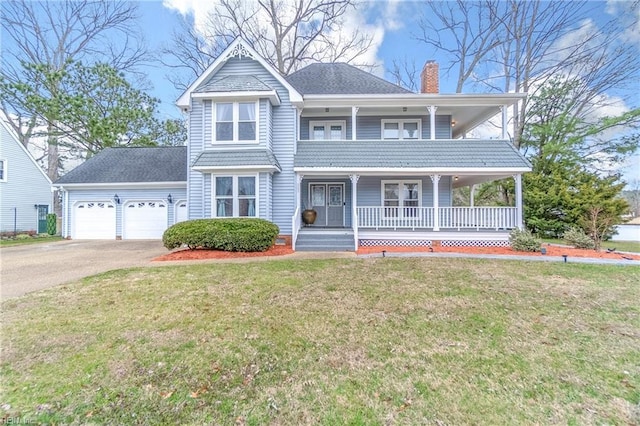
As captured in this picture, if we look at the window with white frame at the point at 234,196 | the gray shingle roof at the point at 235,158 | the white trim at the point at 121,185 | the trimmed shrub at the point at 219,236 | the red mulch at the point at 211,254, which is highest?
the gray shingle roof at the point at 235,158

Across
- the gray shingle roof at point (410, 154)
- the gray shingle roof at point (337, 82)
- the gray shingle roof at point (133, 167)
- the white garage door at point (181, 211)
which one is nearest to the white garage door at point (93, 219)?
the gray shingle roof at point (133, 167)

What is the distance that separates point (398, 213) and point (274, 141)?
610 centimetres

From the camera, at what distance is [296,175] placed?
464 inches

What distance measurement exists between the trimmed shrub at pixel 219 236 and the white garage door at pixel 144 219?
6097 mm

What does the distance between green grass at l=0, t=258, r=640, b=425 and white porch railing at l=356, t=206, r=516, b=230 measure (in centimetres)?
548

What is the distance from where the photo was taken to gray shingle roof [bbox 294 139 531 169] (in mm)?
11328


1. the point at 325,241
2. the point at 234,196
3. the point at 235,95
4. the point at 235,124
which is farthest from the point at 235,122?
the point at 325,241

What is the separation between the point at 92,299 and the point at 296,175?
796cm

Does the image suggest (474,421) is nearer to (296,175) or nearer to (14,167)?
(296,175)

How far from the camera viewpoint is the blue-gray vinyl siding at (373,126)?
44.3ft

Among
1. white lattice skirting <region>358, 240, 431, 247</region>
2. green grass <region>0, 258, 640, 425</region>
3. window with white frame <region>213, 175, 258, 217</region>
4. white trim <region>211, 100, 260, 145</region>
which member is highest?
white trim <region>211, 100, 260, 145</region>

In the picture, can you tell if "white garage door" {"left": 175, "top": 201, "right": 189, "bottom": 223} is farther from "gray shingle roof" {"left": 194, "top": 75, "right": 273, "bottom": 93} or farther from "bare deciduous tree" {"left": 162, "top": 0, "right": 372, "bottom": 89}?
"bare deciduous tree" {"left": 162, "top": 0, "right": 372, "bottom": 89}

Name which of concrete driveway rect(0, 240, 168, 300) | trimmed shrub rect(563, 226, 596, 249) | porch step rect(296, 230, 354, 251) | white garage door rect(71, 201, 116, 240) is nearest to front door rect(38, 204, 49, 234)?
white garage door rect(71, 201, 116, 240)

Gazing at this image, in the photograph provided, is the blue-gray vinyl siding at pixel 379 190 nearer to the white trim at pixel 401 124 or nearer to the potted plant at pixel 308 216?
the white trim at pixel 401 124
